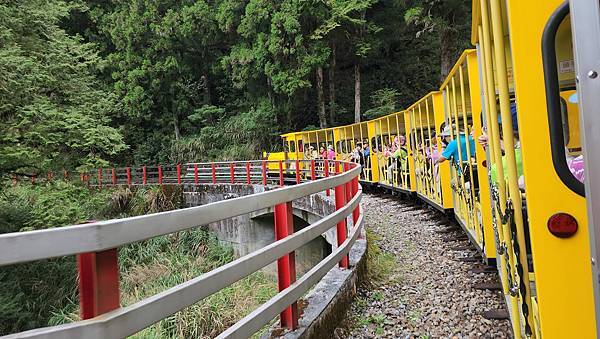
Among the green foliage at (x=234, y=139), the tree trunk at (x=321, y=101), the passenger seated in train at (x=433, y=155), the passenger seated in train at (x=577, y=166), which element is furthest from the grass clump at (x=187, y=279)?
the tree trunk at (x=321, y=101)

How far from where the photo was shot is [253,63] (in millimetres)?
30531

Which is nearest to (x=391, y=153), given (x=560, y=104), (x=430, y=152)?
(x=430, y=152)

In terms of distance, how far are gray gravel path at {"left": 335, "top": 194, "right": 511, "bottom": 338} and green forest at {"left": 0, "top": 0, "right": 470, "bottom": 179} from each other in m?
18.6

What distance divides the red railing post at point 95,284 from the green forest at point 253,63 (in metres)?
23.1

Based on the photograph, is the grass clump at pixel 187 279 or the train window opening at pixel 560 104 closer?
the train window opening at pixel 560 104

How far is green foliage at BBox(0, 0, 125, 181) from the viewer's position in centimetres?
1054

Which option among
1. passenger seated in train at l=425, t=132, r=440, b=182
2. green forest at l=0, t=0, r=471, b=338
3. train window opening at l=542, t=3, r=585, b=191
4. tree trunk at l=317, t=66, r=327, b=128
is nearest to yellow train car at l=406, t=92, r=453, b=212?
passenger seated in train at l=425, t=132, r=440, b=182

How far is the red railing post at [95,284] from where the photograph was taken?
4.82ft

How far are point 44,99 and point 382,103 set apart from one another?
20449 millimetres

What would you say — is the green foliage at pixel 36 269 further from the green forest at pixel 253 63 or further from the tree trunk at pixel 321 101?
the tree trunk at pixel 321 101

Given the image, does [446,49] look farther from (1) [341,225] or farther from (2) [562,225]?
(2) [562,225]

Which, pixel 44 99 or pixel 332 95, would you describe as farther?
pixel 332 95

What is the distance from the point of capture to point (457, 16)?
23.5m

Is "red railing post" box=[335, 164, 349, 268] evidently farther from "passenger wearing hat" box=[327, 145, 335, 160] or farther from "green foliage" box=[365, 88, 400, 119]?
"green foliage" box=[365, 88, 400, 119]
